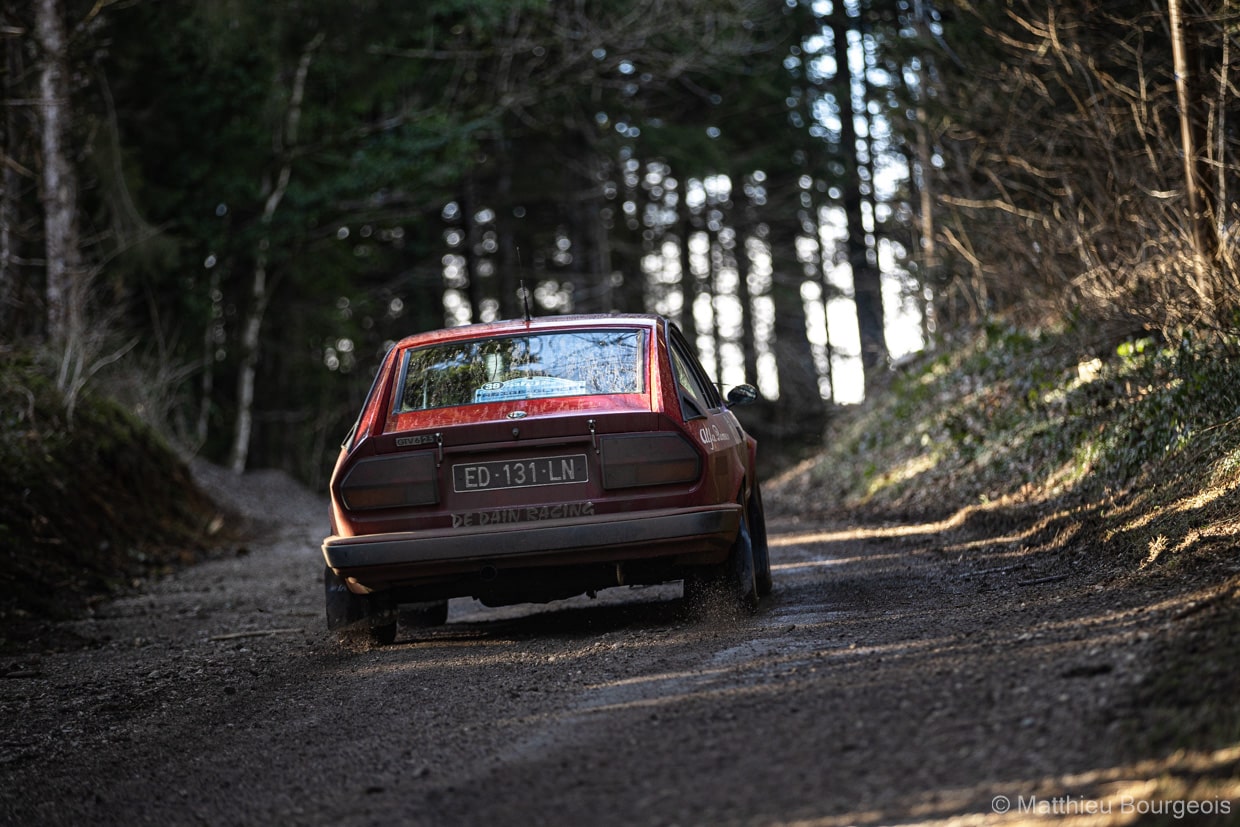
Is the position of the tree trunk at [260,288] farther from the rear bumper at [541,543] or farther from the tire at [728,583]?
the tire at [728,583]

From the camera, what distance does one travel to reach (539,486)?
6680mm

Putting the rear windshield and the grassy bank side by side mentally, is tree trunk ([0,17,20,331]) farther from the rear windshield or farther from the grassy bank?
the rear windshield

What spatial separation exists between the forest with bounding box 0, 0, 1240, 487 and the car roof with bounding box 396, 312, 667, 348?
12.5ft

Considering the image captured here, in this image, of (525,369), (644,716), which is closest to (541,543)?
(525,369)

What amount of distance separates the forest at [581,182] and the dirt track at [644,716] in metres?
3.97

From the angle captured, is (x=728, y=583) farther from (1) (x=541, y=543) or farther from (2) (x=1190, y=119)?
(2) (x=1190, y=119)

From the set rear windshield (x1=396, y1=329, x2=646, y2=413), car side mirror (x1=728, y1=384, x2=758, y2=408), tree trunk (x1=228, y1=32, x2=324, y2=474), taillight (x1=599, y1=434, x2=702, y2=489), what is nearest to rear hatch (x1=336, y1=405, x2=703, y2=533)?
taillight (x1=599, y1=434, x2=702, y2=489)

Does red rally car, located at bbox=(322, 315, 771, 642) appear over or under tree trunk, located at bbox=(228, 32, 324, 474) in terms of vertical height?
under

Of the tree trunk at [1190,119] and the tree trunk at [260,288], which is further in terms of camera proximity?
the tree trunk at [260,288]

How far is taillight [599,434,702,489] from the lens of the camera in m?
6.65

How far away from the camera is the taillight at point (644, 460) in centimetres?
665

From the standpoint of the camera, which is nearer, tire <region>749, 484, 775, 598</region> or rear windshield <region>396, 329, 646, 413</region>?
rear windshield <region>396, 329, 646, 413</region>

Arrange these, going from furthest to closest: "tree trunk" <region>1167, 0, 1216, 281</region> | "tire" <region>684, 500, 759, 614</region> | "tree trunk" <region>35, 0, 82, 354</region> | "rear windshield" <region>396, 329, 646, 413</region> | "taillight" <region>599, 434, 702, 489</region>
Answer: "tree trunk" <region>35, 0, 82, 354</region>
"tree trunk" <region>1167, 0, 1216, 281</region>
"tire" <region>684, 500, 759, 614</region>
"rear windshield" <region>396, 329, 646, 413</region>
"taillight" <region>599, 434, 702, 489</region>

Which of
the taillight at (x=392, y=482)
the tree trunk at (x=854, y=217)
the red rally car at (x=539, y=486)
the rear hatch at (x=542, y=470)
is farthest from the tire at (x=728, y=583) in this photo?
the tree trunk at (x=854, y=217)
